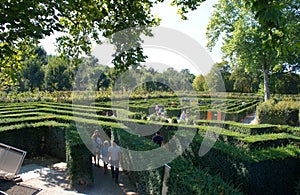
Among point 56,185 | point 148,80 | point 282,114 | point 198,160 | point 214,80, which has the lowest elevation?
point 56,185

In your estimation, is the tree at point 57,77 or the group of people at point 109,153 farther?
the tree at point 57,77

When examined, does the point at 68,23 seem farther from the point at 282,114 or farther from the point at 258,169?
the point at 282,114

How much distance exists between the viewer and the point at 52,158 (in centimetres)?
1112

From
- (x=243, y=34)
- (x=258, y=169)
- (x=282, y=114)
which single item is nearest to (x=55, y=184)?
(x=258, y=169)

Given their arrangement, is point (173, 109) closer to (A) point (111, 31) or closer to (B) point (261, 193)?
(A) point (111, 31)

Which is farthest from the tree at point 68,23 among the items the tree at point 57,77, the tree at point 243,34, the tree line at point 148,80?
the tree at point 57,77

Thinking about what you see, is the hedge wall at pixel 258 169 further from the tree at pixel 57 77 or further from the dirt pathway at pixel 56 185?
the tree at pixel 57 77

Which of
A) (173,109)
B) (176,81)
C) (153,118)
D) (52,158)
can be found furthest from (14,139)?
(176,81)

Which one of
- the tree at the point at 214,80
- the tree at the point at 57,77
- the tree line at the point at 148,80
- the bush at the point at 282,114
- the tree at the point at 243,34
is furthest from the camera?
the tree at the point at 214,80

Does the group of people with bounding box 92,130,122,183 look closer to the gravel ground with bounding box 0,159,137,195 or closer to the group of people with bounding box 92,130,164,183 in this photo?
the group of people with bounding box 92,130,164,183

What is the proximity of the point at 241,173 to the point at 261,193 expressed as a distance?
0.69 meters

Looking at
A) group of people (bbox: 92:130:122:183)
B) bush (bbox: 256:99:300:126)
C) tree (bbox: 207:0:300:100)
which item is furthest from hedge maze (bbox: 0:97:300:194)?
tree (bbox: 207:0:300:100)

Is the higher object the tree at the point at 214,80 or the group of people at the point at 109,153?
the tree at the point at 214,80

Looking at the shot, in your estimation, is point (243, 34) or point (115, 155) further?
point (243, 34)
